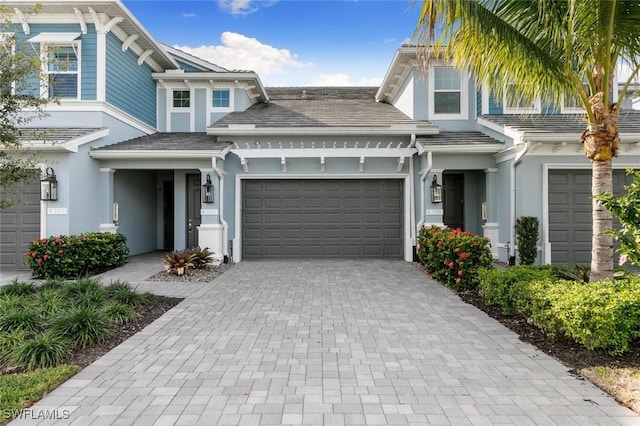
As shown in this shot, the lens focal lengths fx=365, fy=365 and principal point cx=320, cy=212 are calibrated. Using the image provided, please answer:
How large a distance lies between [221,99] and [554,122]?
34.2 ft

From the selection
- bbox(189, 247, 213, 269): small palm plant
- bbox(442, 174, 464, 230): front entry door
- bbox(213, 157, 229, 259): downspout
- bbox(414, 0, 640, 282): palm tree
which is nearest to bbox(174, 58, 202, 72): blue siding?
bbox(213, 157, 229, 259): downspout

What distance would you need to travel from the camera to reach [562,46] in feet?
16.7

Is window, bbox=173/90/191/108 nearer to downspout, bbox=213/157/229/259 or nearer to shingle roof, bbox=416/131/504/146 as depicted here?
downspout, bbox=213/157/229/259

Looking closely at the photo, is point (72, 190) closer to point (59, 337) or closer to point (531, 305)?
point (59, 337)

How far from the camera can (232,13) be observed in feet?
39.4

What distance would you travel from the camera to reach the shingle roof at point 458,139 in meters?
9.92

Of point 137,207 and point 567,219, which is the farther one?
point 137,207

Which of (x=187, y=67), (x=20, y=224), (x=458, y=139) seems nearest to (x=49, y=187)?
(x=20, y=224)

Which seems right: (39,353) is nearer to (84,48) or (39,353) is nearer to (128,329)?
(128,329)

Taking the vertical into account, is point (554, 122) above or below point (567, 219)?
above

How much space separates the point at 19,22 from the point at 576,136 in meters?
14.7

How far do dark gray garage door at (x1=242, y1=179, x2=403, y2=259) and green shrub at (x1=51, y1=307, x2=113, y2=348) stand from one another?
20.8 ft

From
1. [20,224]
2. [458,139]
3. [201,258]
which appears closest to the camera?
[201,258]

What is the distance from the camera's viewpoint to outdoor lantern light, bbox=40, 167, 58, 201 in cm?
870
